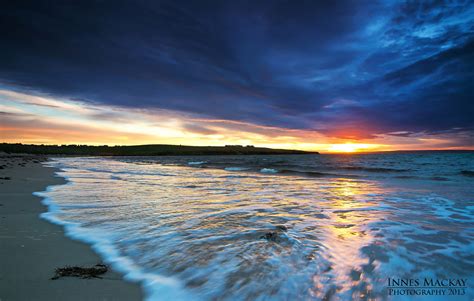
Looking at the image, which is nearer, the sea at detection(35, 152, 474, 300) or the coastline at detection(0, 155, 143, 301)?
the coastline at detection(0, 155, 143, 301)

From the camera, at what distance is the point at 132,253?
13.9ft

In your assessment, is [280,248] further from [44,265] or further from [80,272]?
[44,265]

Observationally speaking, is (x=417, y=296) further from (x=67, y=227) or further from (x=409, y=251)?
(x=67, y=227)

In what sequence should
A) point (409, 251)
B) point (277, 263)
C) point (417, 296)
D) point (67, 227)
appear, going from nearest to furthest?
point (417, 296) → point (277, 263) → point (409, 251) → point (67, 227)

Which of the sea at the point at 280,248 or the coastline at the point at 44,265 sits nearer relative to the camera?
the coastline at the point at 44,265

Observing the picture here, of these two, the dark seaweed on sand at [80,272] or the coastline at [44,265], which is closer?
the coastline at [44,265]

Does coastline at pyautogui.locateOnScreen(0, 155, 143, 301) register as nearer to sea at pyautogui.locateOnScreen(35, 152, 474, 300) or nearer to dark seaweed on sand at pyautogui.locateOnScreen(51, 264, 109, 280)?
dark seaweed on sand at pyautogui.locateOnScreen(51, 264, 109, 280)

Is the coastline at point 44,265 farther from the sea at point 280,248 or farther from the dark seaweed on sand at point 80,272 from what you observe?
the sea at point 280,248

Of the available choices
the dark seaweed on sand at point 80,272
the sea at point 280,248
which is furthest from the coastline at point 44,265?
the sea at point 280,248

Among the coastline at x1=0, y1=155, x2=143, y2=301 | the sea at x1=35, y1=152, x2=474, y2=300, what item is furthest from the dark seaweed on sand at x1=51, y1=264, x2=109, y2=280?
the sea at x1=35, y1=152, x2=474, y2=300

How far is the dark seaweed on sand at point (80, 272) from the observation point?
3319mm

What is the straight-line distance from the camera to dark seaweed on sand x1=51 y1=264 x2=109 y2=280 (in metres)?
3.32

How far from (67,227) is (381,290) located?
5.93m

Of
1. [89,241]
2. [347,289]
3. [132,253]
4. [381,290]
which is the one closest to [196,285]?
[132,253]
